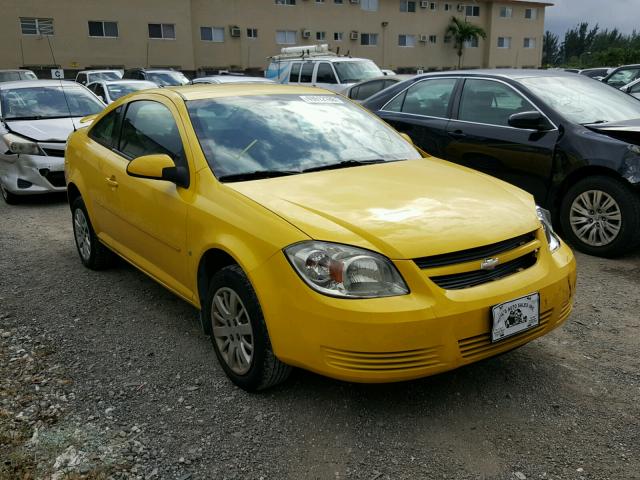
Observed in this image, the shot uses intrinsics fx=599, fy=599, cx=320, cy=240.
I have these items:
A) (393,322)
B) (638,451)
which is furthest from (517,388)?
(393,322)

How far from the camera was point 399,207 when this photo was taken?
2963mm

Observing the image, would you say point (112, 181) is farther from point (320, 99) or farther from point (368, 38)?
point (368, 38)

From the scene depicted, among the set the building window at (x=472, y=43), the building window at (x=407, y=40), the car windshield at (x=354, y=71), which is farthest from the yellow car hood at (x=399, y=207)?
the building window at (x=472, y=43)

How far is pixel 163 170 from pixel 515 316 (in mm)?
2023

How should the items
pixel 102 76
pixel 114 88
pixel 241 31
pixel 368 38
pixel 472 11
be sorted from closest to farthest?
1. pixel 114 88
2. pixel 102 76
3. pixel 241 31
4. pixel 368 38
5. pixel 472 11

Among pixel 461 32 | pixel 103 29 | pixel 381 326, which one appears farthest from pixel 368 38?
pixel 381 326

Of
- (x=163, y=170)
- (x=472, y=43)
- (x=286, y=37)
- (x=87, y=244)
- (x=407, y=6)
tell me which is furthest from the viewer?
(x=472, y=43)

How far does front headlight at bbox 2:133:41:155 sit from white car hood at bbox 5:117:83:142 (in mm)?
98

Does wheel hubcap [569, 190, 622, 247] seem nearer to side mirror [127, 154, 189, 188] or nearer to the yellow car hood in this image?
the yellow car hood

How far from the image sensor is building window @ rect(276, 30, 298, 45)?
38000mm

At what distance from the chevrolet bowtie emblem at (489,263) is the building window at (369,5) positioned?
41860 mm

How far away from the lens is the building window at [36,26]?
30.7 m

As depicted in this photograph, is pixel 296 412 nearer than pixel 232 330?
Yes

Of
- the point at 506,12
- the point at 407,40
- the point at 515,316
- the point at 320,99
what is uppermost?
the point at 506,12
